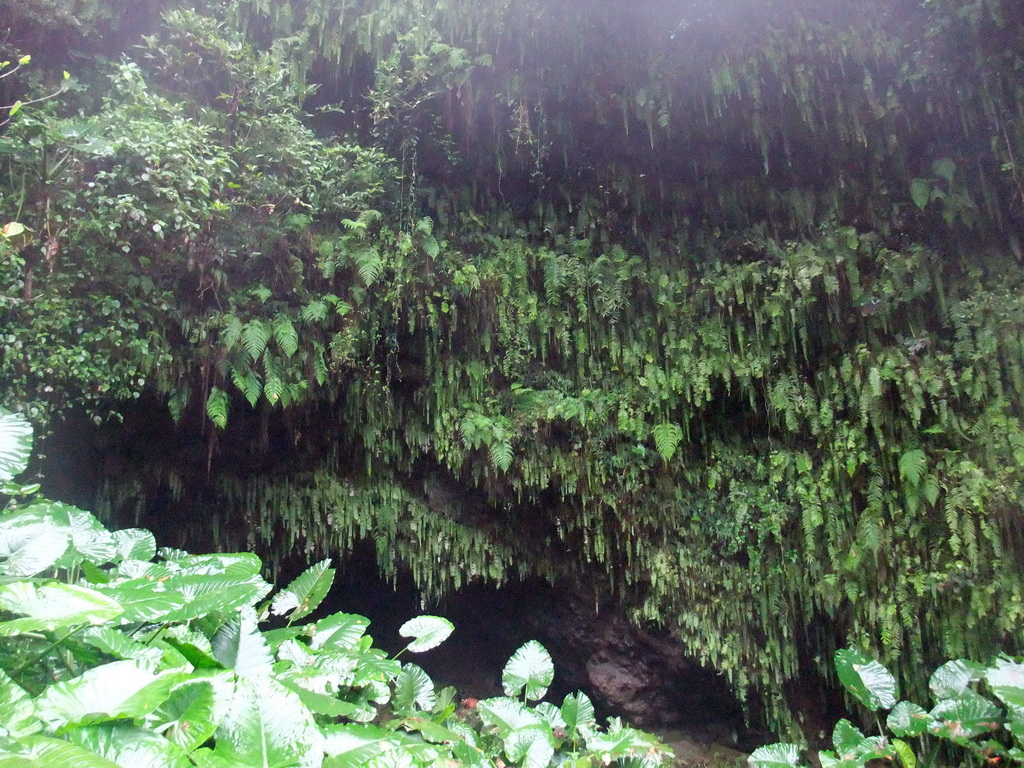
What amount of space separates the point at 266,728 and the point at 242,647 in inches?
30.5

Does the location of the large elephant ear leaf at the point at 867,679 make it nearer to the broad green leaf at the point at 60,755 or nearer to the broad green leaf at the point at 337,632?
the broad green leaf at the point at 337,632

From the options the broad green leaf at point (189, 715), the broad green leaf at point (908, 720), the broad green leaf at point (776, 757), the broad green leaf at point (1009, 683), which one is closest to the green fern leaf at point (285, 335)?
the broad green leaf at point (189, 715)

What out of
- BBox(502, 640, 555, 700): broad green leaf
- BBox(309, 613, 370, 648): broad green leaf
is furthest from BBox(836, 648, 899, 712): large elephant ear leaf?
BBox(309, 613, 370, 648): broad green leaf

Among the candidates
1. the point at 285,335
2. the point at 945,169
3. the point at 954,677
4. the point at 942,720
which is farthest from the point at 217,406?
the point at 945,169

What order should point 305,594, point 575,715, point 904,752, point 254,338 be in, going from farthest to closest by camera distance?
point 254,338 → point 904,752 → point 575,715 → point 305,594

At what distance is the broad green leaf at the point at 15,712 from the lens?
133 centimetres

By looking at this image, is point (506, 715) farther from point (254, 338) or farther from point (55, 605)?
point (254, 338)

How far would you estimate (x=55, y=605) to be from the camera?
5.25 feet

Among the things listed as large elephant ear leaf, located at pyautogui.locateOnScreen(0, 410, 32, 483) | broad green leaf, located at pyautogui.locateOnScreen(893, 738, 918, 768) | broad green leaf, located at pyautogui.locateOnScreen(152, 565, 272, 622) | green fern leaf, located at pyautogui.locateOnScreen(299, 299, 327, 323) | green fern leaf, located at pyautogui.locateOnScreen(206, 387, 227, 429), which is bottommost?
broad green leaf, located at pyautogui.locateOnScreen(893, 738, 918, 768)

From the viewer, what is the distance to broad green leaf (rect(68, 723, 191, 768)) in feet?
4.50

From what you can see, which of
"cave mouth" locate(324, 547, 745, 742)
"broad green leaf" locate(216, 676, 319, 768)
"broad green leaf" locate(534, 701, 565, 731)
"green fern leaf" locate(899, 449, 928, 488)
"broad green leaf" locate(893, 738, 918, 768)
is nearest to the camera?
"broad green leaf" locate(216, 676, 319, 768)

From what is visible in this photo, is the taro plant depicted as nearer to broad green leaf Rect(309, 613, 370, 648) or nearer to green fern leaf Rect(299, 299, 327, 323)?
broad green leaf Rect(309, 613, 370, 648)

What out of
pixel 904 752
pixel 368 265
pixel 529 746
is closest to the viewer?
pixel 529 746

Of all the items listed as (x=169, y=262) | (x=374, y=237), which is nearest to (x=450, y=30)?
(x=374, y=237)
